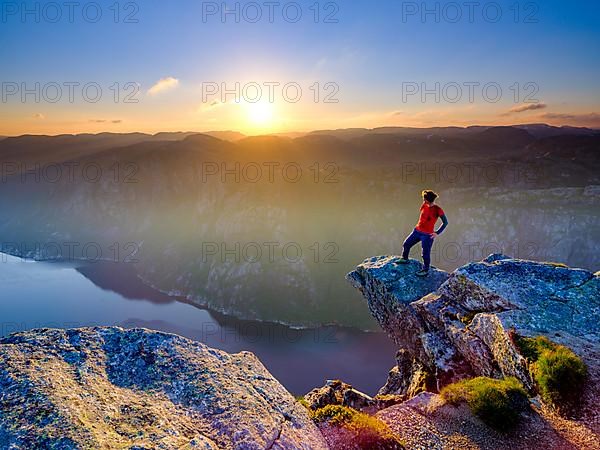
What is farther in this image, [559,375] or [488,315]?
[488,315]

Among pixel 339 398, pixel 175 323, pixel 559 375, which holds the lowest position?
pixel 175 323

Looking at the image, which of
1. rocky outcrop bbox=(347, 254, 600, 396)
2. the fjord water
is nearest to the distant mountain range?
the fjord water

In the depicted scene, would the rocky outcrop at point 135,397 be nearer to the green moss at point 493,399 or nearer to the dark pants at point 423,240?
the green moss at point 493,399

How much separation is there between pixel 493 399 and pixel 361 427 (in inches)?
150

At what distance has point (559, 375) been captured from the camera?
9.66 metres

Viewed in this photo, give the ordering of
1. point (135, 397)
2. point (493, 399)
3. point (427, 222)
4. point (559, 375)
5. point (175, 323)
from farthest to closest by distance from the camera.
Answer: point (175, 323), point (427, 222), point (559, 375), point (493, 399), point (135, 397)

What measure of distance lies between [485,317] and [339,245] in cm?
11785

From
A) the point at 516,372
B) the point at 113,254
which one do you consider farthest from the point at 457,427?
the point at 113,254

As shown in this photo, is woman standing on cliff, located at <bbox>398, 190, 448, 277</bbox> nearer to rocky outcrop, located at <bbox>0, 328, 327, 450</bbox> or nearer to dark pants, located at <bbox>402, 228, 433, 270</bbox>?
dark pants, located at <bbox>402, 228, 433, 270</bbox>

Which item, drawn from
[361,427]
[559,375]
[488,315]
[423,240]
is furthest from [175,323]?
[559,375]

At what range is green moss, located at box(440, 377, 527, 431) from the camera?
8.97 meters

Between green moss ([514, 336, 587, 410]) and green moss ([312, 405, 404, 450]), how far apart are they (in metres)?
4.62

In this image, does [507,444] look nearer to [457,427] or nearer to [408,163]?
[457,427]

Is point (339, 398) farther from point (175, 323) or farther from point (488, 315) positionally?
point (175, 323)
